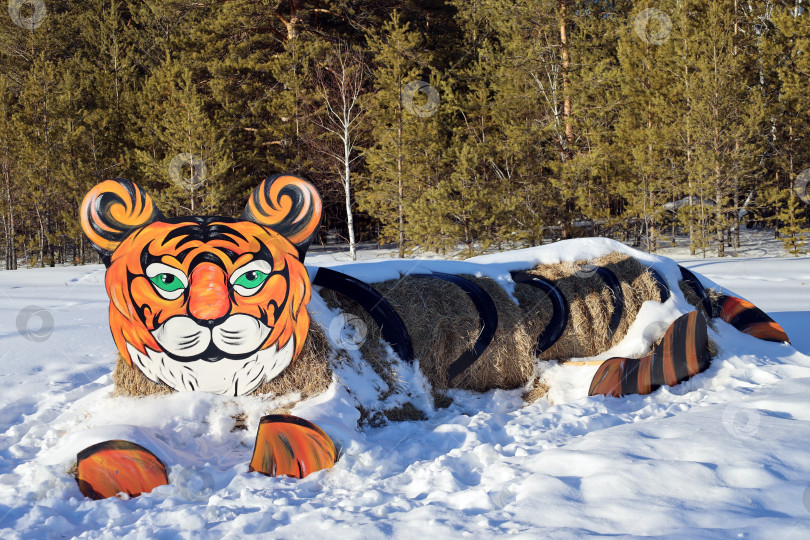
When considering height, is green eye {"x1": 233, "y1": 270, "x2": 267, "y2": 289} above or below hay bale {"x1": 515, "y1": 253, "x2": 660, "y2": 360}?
above

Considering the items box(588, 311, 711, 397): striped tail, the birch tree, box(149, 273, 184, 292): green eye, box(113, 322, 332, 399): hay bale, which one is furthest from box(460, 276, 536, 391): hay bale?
the birch tree

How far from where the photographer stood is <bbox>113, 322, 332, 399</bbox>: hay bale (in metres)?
4.02

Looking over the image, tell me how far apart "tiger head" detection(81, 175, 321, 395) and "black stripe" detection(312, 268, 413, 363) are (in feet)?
1.38

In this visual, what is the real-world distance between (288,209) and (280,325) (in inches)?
33.0

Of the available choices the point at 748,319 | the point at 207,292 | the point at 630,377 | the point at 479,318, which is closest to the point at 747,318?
the point at 748,319

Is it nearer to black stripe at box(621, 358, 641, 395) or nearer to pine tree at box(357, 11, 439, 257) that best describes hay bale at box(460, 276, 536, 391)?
→ black stripe at box(621, 358, 641, 395)

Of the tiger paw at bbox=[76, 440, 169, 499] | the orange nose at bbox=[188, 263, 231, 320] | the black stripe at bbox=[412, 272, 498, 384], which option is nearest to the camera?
the tiger paw at bbox=[76, 440, 169, 499]

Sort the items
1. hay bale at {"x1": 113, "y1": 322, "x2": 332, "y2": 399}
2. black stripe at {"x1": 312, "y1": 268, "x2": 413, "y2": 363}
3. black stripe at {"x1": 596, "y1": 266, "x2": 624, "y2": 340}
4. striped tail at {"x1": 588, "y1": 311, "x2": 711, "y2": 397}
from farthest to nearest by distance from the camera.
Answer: black stripe at {"x1": 596, "y1": 266, "x2": 624, "y2": 340}, striped tail at {"x1": 588, "y1": 311, "x2": 711, "y2": 397}, black stripe at {"x1": 312, "y1": 268, "x2": 413, "y2": 363}, hay bale at {"x1": 113, "y1": 322, "x2": 332, "y2": 399}

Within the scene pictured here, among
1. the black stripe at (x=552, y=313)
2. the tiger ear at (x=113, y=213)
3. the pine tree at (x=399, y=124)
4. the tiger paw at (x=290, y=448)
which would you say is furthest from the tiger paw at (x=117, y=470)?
the pine tree at (x=399, y=124)

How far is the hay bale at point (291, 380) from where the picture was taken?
402cm

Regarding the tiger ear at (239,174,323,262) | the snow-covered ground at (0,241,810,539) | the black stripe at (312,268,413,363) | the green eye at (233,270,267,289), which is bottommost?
the snow-covered ground at (0,241,810,539)

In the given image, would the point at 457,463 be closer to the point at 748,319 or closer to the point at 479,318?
the point at 479,318

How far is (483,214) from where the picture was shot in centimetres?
1377

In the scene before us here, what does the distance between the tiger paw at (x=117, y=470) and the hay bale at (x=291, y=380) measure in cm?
87
